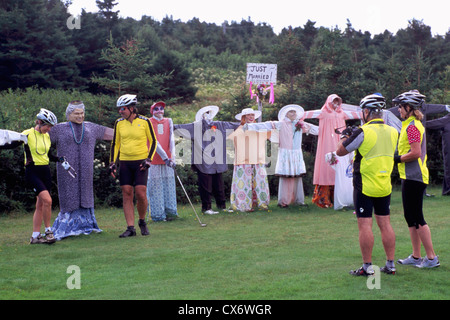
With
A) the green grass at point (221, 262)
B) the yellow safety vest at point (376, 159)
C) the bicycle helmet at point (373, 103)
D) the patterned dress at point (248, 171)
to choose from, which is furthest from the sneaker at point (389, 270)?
the patterned dress at point (248, 171)

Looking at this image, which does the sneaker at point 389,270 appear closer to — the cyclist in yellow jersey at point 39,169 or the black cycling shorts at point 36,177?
the cyclist in yellow jersey at point 39,169

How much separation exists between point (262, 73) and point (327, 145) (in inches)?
92.2

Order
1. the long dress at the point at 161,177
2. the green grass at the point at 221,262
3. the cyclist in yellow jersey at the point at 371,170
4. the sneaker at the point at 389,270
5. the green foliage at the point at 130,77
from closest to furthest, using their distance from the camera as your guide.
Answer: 1. the green grass at the point at 221,262
2. the cyclist in yellow jersey at the point at 371,170
3. the sneaker at the point at 389,270
4. the long dress at the point at 161,177
5. the green foliage at the point at 130,77

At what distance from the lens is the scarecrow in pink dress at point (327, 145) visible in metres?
12.0

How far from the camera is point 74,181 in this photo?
919 cm

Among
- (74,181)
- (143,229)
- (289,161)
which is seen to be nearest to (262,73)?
(289,161)

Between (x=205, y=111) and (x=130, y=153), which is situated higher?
(x=205, y=111)

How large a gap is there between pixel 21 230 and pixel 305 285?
249 inches

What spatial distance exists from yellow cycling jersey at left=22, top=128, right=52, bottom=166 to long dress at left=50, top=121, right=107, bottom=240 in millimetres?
504

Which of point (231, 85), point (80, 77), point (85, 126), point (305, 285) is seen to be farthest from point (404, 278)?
point (231, 85)

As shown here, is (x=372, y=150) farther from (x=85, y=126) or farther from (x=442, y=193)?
(x=442, y=193)

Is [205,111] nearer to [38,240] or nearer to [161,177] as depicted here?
[161,177]

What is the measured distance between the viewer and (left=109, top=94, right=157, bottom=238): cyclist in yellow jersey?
29.3 feet

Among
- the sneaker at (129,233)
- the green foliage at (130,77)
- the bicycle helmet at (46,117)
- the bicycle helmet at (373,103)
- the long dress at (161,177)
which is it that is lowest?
the sneaker at (129,233)
